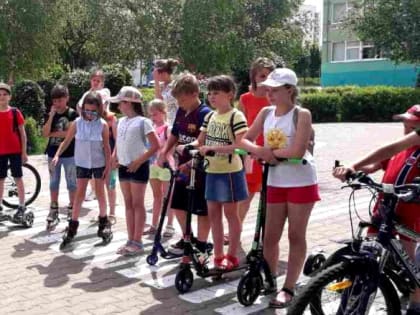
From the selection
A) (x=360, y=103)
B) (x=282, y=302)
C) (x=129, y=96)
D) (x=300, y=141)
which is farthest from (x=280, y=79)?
(x=360, y=103)

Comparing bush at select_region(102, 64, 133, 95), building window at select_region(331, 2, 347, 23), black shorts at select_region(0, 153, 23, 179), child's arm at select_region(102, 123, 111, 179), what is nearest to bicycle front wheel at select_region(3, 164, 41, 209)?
black shorts at select_region(0, 153, 23, 179)

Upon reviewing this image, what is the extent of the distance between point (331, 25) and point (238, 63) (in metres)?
31.7

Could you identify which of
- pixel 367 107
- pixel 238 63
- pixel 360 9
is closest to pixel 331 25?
pixel 360 9

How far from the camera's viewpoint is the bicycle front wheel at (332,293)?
132 inches

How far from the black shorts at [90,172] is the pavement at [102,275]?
0.76 m

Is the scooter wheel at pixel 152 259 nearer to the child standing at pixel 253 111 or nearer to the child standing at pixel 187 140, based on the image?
the child standing at pixel 187 140

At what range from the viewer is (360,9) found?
1340 inches

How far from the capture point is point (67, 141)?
22.7 feet

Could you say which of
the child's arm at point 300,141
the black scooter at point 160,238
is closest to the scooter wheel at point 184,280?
the black scooter at point 160,238

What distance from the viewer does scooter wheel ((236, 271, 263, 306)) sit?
4.57 metres

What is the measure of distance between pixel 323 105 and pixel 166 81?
20.5 m

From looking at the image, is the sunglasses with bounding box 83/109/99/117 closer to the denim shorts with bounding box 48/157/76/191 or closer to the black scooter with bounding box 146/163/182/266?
the denim shorts with bounding box 48/157/76/191

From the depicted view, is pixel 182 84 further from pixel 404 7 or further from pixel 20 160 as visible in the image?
pixel 404 7

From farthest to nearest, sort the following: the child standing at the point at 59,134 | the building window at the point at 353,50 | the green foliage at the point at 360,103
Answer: the building window at the point at 353,50 → the green foliage at the point at 360,103 → the child standing at the point at 59,134
